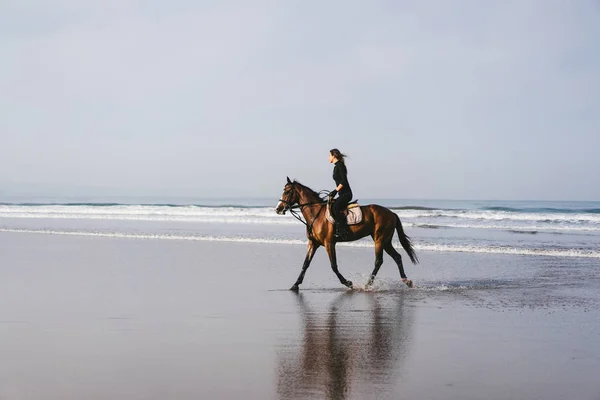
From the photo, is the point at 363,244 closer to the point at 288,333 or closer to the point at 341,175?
the point at 341,175

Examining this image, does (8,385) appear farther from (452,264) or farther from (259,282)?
(452,264)

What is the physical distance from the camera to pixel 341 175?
11.7 meters

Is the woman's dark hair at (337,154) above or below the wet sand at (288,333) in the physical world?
above

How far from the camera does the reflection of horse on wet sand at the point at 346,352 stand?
5477 millimetres

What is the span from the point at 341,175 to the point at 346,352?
17.4 ft

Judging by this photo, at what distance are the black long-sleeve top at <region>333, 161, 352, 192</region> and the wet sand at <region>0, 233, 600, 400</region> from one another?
1.77m

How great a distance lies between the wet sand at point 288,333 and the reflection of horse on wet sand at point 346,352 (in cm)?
2

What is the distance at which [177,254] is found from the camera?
1681 cm

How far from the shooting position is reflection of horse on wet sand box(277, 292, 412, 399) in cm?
548

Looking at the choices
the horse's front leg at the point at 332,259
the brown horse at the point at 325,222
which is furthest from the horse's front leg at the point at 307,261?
the horse's front leg at the point at 332,259

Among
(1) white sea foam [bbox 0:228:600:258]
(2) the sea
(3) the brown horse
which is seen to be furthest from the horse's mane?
(1) white sea foam [bbox 0:228:600:258]

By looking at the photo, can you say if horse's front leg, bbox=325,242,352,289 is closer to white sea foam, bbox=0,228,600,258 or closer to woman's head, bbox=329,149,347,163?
woman's head, bbox=329,149,347,163

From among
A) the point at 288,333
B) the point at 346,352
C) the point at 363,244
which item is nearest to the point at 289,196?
the point at 288,333

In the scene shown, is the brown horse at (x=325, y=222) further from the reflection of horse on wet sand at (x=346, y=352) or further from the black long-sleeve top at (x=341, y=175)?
the reflection of horse on wet sand at (x=346, y=352)
